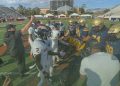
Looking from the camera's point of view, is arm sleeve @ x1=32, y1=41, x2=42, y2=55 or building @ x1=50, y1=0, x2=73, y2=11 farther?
building @ x1=50, y1=0, x2=73, y2=11

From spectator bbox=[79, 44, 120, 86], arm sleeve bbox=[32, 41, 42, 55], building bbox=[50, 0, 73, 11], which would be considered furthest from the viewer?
building bbox=[50, 0, 73, 11]

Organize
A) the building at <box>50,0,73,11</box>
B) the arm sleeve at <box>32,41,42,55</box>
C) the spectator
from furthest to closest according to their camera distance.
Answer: the building at <box>50,0,73,11</box>, the arm sleeve at <box>32,41,42,55</box>, the spectator

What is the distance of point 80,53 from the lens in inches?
639

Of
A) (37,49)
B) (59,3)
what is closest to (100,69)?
(37,49)

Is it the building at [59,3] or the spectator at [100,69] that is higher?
the spectator at [100,69]

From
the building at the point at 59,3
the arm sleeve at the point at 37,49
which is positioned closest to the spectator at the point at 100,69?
Result: the arm sleeve at the point at 37,49

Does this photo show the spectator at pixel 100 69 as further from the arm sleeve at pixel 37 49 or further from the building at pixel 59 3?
the building at pixel 59 3

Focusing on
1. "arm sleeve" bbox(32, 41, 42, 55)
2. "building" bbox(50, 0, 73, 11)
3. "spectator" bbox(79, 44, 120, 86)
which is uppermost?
"spectator" bbox(79, 44, 120, 86)

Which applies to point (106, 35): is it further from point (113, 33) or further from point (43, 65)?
point (43, 65)

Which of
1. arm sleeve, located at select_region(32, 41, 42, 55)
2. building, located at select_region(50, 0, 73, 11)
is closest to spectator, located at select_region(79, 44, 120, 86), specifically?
arm sleeve, located at select_region(32, 41, 42, 55)

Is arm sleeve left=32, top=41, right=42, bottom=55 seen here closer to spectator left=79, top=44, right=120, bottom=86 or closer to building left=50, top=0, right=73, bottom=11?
spectator left=79, top=44, right=120, bottom=86

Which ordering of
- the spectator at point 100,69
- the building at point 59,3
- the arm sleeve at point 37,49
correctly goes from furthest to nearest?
the building at point 59,3 → the arm sleeve at point 37,49 → the spectator at point 100,69

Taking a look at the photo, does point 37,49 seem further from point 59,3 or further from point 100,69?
point 59,3

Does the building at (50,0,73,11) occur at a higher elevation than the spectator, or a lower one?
lower
